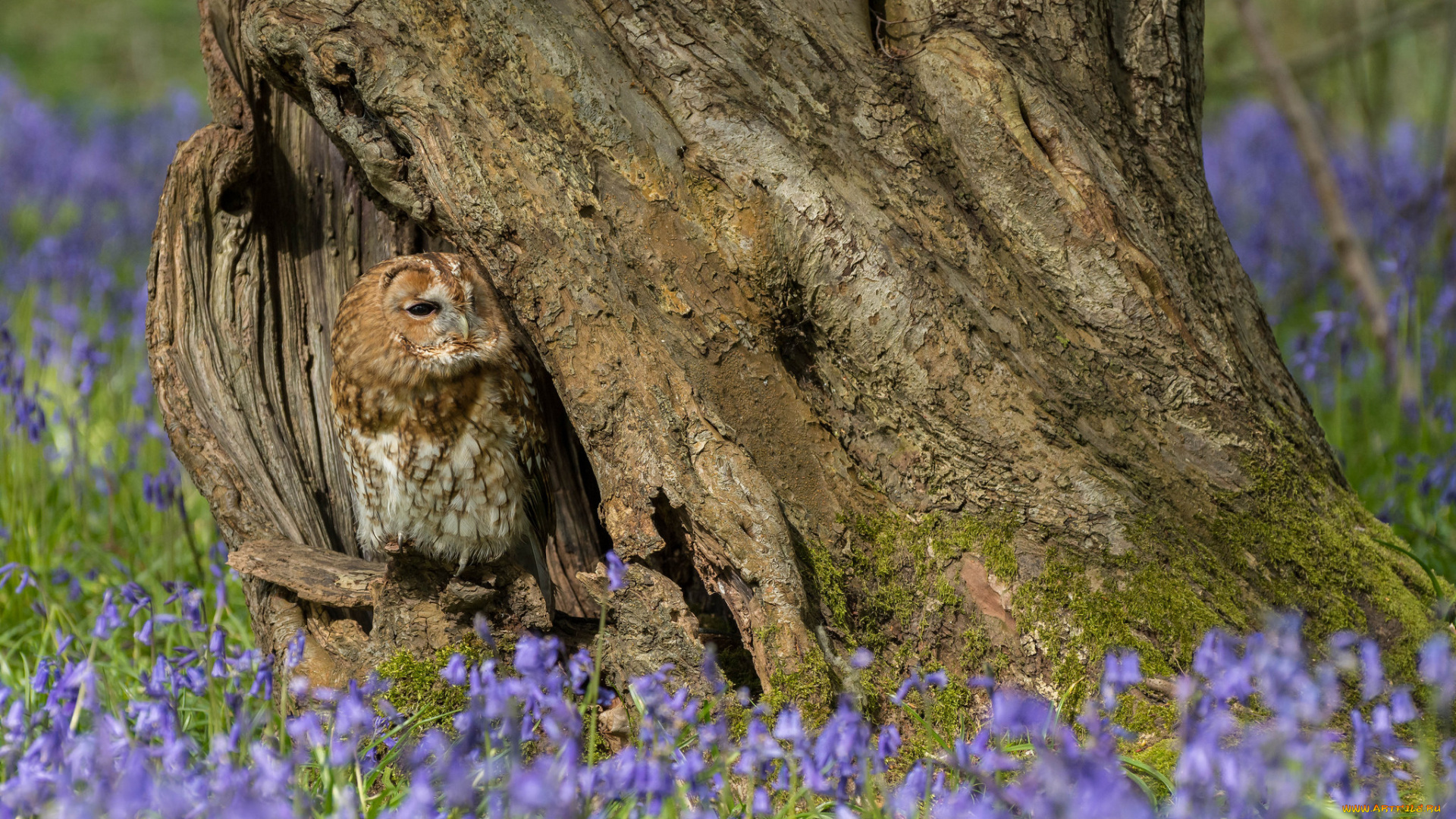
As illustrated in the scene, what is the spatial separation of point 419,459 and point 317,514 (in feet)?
1.50

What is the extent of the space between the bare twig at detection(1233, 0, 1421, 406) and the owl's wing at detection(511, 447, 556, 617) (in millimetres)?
3477

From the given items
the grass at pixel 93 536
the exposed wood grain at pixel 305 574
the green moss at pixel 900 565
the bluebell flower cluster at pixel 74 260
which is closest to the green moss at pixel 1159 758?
the green moss at pixel 900 565

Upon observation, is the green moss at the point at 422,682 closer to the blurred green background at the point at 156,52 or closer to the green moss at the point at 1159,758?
the green moss at the point at 1159,758

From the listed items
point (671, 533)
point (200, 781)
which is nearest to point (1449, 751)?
point (671, 533)

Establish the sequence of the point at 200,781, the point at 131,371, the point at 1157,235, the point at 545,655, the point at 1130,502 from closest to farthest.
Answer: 1. the point at 200,781
2. the point at 545,655
3. the point at 1130,502
4. the point at 1157,235
5. the point at 131,371

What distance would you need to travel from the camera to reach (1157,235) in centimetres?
273

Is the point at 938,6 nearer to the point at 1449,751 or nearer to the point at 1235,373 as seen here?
the point at 1235,373

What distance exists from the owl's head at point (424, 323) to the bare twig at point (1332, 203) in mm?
3489

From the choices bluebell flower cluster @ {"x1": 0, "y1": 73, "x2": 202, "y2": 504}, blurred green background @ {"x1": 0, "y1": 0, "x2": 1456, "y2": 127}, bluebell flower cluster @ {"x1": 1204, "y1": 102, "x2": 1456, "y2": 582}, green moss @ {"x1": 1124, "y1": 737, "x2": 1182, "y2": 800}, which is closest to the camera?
green moss @ {"x1": 1124, "y1": 737, "x2": 1182, "y2": 800}

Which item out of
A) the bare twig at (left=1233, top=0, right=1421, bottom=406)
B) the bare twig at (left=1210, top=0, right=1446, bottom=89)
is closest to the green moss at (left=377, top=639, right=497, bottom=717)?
the bare twig at (left=1233, top=0, right=1421, bottom=406)

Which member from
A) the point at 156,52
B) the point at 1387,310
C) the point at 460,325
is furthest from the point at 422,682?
the point at 156,52

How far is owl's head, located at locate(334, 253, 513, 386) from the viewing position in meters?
2.98

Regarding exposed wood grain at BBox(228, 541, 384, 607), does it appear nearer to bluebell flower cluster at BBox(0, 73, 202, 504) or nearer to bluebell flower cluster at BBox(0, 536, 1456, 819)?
bluebell flower cluster at BBox(0, 536, 1456, 819)

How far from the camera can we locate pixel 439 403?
306cm
